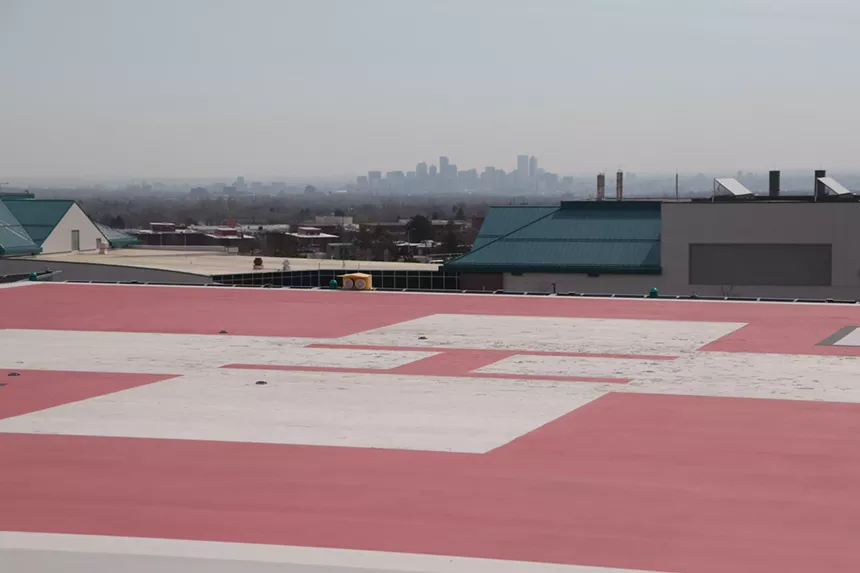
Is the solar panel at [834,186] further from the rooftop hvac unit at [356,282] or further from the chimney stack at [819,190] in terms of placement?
the rooftop hvac unit at [356,282]

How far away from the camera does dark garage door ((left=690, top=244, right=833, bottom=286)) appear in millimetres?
59406

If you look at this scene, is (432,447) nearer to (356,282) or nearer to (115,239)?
(356,282)

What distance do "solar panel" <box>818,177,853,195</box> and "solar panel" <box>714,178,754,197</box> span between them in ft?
11.5

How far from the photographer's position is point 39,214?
255 ft

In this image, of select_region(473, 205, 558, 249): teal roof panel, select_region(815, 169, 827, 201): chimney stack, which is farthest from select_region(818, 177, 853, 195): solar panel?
select_region(473, 205, 558, 249): teal roof panel

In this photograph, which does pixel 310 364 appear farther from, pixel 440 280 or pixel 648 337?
pixel 440 280

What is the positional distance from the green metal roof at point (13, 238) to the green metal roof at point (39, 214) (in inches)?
22.7

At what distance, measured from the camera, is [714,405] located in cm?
1853

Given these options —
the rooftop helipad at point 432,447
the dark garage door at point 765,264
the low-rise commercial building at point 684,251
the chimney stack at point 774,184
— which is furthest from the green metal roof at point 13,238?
the rooftop helipad at point 432,447

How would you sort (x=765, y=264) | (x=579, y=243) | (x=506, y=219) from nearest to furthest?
(x=765, y=264) → (x=579, y=243) → (x=506, y=219)

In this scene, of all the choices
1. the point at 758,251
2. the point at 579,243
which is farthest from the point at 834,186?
the point at 579,243

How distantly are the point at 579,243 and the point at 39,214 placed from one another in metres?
32.7

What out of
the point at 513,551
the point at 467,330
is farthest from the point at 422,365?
the point at 513,551

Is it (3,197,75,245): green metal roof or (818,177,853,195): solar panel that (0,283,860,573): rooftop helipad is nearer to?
(818,177,853,195): solar panel
